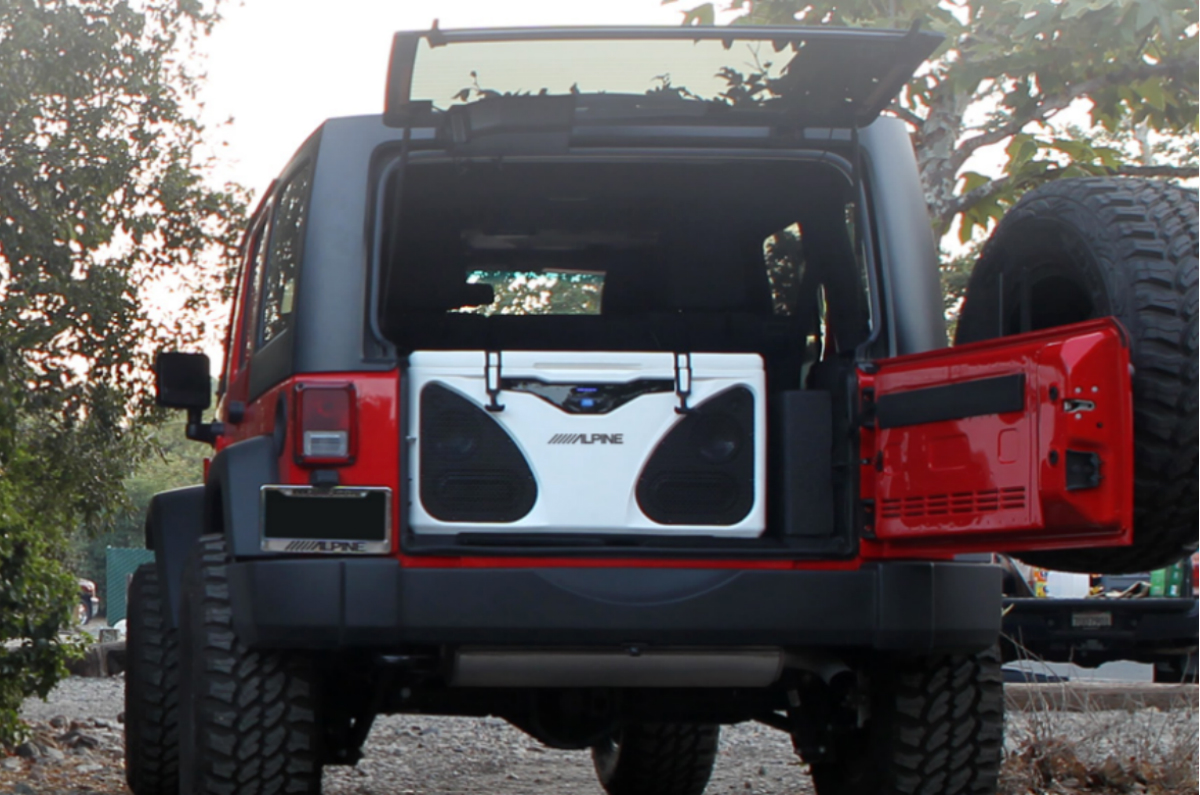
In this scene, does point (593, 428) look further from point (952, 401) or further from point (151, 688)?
point (151, 688)

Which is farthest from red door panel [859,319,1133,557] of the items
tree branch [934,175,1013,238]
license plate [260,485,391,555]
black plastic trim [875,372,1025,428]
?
tree branch [934,175,1013,238]

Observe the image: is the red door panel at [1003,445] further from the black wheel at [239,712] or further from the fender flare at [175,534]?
the fender flare at [175,534]

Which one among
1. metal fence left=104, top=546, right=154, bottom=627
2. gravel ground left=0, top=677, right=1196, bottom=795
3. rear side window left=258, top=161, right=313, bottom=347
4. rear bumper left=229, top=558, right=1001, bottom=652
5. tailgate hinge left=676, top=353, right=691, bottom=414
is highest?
rear side window left=258, top=161, right=313, bottom=347

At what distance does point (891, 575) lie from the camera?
4.12m

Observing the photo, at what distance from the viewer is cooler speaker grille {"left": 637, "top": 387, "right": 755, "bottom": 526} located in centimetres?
429

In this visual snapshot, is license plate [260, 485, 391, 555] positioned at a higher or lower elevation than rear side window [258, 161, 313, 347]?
lower

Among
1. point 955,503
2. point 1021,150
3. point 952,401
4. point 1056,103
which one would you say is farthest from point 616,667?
→ point 1056,103

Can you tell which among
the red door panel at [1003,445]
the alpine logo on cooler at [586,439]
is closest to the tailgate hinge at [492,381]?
the alpine logo on cooler at [586,439]

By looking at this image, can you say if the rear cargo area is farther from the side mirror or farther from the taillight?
the side mirror

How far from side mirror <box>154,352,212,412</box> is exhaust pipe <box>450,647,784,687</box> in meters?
1.84

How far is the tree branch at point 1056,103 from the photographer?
7621mm

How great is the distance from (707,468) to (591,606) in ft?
1.72

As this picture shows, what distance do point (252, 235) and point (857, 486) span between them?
2496 millimetres

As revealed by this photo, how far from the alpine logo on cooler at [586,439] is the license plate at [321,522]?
0.49 metres
